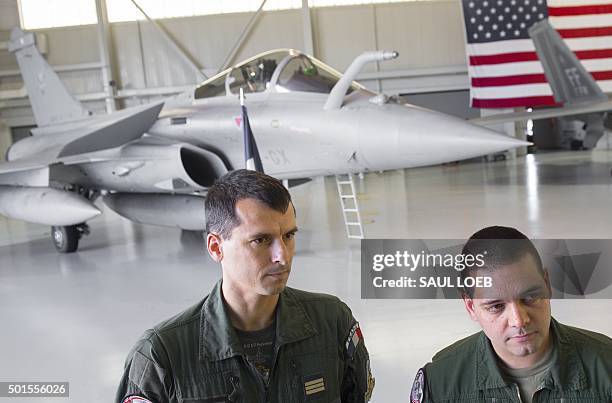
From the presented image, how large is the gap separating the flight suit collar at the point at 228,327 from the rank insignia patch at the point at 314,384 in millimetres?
120

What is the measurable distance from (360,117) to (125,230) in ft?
18.9

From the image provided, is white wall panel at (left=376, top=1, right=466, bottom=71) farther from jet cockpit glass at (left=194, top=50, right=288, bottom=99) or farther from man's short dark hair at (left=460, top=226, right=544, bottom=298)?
man's short dark hair at (left=460, top=226, right=544, bottom=298)

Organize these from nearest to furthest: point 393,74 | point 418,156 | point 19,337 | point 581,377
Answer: point 581,377
point 19,337
point 418,156
point 393,74

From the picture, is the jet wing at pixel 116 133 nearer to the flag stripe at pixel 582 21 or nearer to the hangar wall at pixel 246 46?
the flag stripe at pixel 582 21

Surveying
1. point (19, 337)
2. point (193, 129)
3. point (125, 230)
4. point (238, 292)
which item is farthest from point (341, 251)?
point (238, 292)

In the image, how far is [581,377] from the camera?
1.65 metres

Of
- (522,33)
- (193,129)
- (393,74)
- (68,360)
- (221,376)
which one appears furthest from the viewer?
(393,74)

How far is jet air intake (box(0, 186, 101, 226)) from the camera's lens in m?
8.79

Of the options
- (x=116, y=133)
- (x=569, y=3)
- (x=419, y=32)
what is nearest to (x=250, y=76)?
(x=116, y=133)

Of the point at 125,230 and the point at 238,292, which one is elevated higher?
the point at 238,292

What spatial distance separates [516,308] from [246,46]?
21502 mm

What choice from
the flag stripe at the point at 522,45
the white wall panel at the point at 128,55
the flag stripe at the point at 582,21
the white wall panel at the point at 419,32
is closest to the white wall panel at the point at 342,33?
the white wall panel at the point at 419,32

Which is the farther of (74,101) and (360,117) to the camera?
(74,101)

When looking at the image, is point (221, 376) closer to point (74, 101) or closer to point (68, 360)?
point (68, 360)
